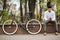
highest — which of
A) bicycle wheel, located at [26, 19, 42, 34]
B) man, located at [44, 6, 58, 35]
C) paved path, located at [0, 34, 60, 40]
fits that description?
man, located at [44, 6, 58, 35]

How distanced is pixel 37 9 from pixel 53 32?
3928 millimetres

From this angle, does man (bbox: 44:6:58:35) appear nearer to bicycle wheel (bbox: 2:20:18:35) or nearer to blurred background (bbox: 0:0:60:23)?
blurred background (bbox: 0:0:60:23)

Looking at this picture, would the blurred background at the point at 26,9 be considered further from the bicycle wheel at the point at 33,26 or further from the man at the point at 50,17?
the man at the point at 50,17

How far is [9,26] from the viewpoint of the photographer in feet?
51.8

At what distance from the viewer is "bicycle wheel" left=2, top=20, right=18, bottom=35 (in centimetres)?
1554

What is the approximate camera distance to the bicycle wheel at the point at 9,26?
51.0ft

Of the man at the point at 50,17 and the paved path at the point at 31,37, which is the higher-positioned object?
the man at the point at 50,17

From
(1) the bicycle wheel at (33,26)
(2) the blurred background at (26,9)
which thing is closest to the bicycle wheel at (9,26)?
(2) the blurred background at (26,9)

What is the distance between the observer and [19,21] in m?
15.9

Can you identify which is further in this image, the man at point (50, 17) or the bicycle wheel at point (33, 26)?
the bicycle wheel at point (33, 26)

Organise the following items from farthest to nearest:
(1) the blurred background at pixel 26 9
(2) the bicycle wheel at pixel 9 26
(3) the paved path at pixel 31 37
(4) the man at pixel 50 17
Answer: (1) the blurred background at pixel 26 9 < (2) the bicycle wheel at pixel 9 26 < (4) the man at pixel 50 17 < (3) the paved path at pixel 31 37

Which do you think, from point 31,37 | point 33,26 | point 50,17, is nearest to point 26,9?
point 33,26

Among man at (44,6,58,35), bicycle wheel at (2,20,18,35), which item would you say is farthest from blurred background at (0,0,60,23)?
man at (44,6,58,35)

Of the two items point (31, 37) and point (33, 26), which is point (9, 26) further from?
point (31, 37)
